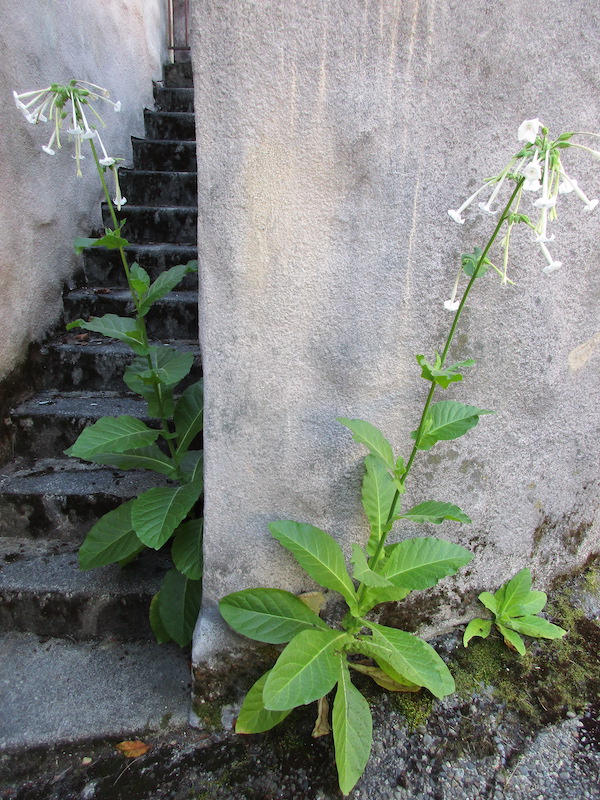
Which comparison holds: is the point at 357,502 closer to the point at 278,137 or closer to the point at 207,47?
the point at 278,137

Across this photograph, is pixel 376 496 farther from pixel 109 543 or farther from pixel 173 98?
pixel 173 98

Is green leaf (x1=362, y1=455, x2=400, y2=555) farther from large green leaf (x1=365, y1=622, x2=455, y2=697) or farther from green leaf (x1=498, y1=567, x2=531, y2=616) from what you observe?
green leaf (x1=498, y1=567, x2=531, y2=616)

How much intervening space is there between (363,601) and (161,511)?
2.72ft

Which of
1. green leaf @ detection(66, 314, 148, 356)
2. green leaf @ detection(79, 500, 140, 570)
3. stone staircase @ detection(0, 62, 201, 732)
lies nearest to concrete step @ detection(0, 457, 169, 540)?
stone staircase @ detection(0, 62, 201, 732)

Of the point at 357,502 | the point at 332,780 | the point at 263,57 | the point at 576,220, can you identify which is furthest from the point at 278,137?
the point at 332,780

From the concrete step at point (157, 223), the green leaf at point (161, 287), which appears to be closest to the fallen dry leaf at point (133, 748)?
the green leaf at point (161, 287)

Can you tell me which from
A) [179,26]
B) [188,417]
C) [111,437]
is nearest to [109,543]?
[111,437]

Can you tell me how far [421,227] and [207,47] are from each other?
30.8 inches

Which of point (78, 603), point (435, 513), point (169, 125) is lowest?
point (78, 603)

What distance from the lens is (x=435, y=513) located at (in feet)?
5.48

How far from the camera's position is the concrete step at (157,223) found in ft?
12.3

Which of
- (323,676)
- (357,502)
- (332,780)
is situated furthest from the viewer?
(357,502)

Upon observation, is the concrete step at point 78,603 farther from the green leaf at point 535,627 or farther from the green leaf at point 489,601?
the green leaf at point 535,627

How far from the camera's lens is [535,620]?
81.4 inches
